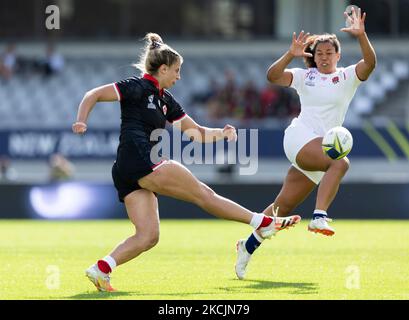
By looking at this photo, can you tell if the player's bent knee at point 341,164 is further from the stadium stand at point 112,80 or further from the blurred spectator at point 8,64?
the blurred spectator at point 8,64

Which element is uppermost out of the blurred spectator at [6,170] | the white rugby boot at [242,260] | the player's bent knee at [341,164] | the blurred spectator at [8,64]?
the blurred spectator at [8,64]

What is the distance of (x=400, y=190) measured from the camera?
Result: 776 inches

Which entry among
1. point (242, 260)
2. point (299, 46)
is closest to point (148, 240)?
point (242, 260)

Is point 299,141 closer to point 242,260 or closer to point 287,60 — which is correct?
point 287,60

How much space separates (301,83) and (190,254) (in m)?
3.17

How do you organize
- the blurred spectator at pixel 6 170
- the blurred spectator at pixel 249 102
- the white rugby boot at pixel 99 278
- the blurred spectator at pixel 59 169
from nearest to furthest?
1. the white rugby boot at pixel 99 278
2. the blurred spectator at pixel 59 169
3. the blurred spectator at pixel 6 170
4. the blurred spectator at pixel 249 102

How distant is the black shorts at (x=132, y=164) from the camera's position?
8492 millimetres

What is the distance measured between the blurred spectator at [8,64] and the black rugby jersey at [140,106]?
18.6m

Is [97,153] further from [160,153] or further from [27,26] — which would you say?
[160,153]

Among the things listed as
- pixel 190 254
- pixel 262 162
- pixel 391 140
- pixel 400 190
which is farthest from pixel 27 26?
pixel 190 254

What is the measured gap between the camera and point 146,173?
27.9 feet

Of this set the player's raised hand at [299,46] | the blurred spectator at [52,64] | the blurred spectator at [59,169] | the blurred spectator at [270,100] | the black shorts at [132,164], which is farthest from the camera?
the blurred spectator at [52,64]

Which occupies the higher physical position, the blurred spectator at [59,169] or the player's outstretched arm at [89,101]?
the player's outstretched arm at [89,101]

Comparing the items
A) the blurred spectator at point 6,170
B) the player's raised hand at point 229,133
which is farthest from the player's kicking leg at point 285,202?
the blurred spectator at point 6,170
